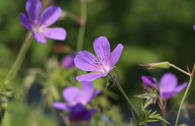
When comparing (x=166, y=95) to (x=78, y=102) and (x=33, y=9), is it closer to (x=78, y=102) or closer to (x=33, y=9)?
(x=78, y=102)

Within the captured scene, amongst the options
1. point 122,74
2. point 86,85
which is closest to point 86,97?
point 86,85

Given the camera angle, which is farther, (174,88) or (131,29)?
(131,29)

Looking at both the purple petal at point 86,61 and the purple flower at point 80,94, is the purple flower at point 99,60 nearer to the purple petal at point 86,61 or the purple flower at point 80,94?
the purple petal at point 86,61

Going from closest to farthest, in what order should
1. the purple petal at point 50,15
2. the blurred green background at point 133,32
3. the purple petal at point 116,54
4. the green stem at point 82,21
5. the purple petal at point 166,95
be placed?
the purple petal at point 116,54 < the purple petal at point 166,95 < the purple petal at point 50,15 < the green stem at point 82,21 < the blurred green background at point 133,32

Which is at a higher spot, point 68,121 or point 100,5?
point 100,5

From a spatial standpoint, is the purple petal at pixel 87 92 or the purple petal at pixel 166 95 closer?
the purple petal at pixel 166 95

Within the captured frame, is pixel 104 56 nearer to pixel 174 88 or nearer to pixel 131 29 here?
pixel 174 88

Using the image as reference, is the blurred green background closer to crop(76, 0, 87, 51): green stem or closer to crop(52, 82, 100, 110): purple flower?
crop(76, 0, 87, 51): green stem

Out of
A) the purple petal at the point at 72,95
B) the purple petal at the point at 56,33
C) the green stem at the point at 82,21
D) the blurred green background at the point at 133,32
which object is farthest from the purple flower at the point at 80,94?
the blurred green background at the point at 133,32
